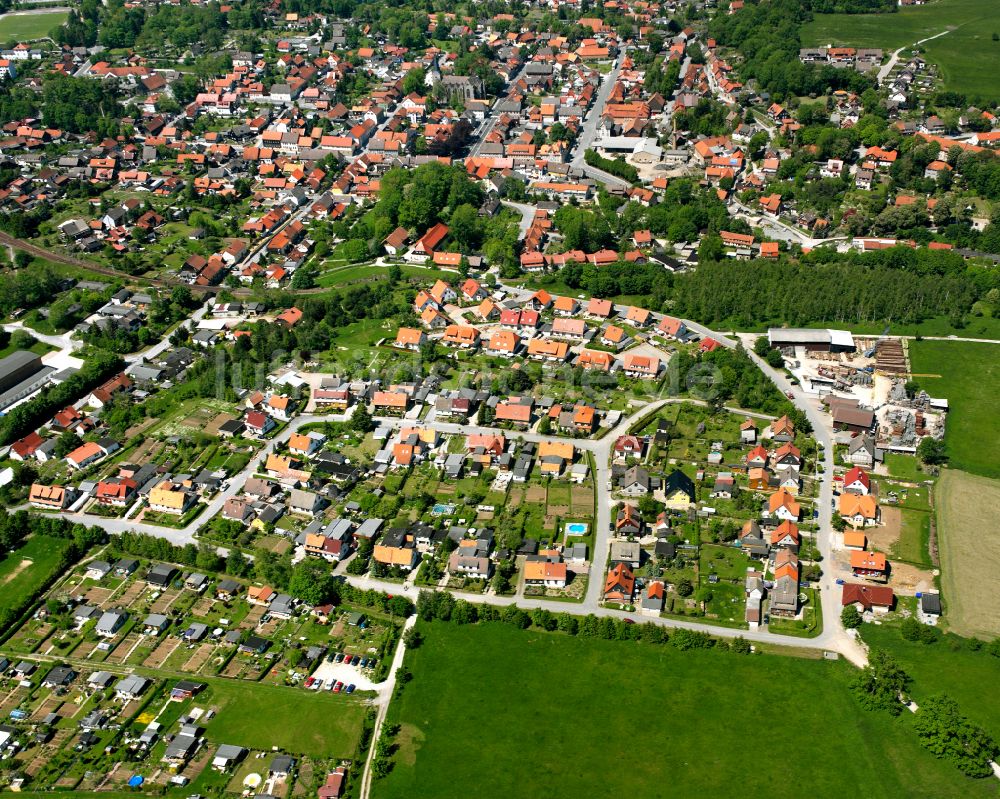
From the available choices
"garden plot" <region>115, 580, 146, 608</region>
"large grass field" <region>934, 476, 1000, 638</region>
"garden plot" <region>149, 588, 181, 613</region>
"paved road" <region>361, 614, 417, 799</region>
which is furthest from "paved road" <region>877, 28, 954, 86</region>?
"garden plot" <region>115, 580, 146, 608</region>

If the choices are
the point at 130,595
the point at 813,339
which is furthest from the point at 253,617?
the point at 813,339

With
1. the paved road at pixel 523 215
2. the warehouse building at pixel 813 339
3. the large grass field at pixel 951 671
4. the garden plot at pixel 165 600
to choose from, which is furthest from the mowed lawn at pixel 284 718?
the paved road at pixel 523 215

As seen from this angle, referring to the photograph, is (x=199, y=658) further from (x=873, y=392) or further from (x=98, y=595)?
(x=873, y=392)

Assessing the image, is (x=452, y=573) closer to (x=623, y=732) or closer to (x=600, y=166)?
(x=623, y=732)

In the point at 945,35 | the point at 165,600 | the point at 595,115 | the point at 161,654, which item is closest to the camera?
the point at 161,654

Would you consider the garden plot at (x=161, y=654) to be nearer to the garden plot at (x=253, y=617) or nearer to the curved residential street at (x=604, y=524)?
the garden plot at (x=253, y=617)

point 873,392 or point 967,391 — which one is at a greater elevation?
point 967,391
